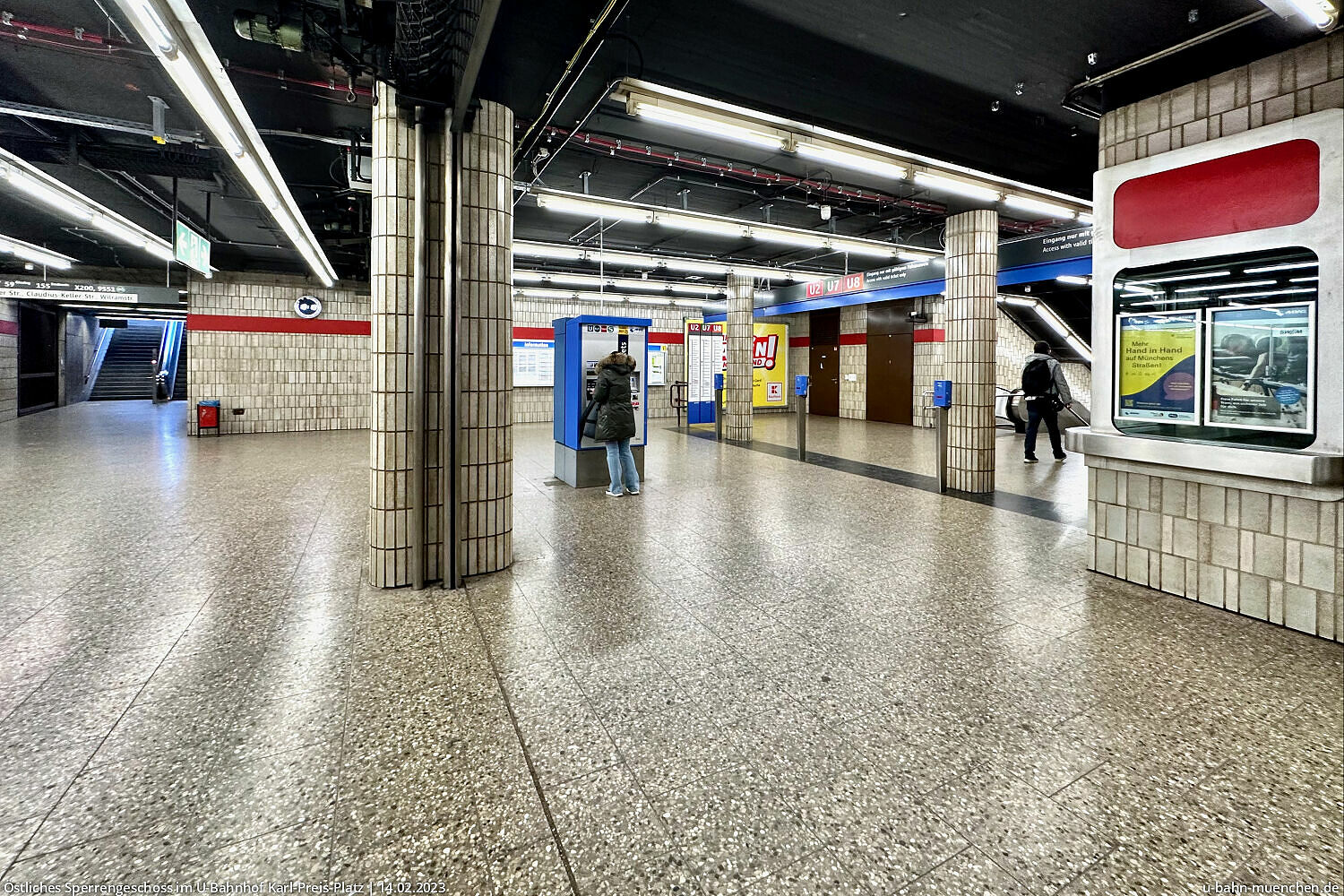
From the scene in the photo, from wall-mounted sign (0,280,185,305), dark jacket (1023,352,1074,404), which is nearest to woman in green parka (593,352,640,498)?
dark jacket (1023,352,1074,404)

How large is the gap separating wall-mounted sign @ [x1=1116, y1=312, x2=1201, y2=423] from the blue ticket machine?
4.23 metres

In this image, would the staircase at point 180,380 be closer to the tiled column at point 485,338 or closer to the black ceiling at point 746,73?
the black ceiling at point 746,73

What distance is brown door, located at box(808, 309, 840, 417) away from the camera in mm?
16750

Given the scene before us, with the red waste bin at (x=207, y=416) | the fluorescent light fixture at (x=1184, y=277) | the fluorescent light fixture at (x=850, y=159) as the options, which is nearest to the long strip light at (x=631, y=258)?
the fluorescent light fixture at (x=850, y=159)

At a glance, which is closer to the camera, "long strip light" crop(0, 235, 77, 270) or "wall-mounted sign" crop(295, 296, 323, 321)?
"long strip light" crop(0, 235, 77, 270)

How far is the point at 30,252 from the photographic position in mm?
9938

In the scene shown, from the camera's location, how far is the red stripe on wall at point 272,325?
11.7m

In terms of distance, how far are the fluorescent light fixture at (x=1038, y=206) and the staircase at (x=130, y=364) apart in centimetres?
2663

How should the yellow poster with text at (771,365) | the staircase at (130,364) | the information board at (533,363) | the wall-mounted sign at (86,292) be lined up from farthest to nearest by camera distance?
the staircase at (130,364)
the yellow poster with text at (771,365)
the information board at (533,363)
the wall-mounted sign at (86,292)

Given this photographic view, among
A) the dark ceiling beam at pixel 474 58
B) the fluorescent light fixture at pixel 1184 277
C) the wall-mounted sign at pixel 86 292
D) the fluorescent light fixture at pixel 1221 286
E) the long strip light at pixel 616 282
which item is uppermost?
the long strip light at pixel 616 282

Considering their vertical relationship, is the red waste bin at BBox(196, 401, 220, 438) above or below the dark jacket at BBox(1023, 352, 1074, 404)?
below

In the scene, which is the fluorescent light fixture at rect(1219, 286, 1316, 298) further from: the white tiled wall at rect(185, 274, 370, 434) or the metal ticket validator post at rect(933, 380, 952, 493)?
the white tiled wall at rect(185, 274, 370, 434)

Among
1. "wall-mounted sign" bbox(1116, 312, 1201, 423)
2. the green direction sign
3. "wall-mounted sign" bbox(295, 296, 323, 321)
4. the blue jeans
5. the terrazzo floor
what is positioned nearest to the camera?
the terrazzo floor

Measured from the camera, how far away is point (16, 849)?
154 centimetres
